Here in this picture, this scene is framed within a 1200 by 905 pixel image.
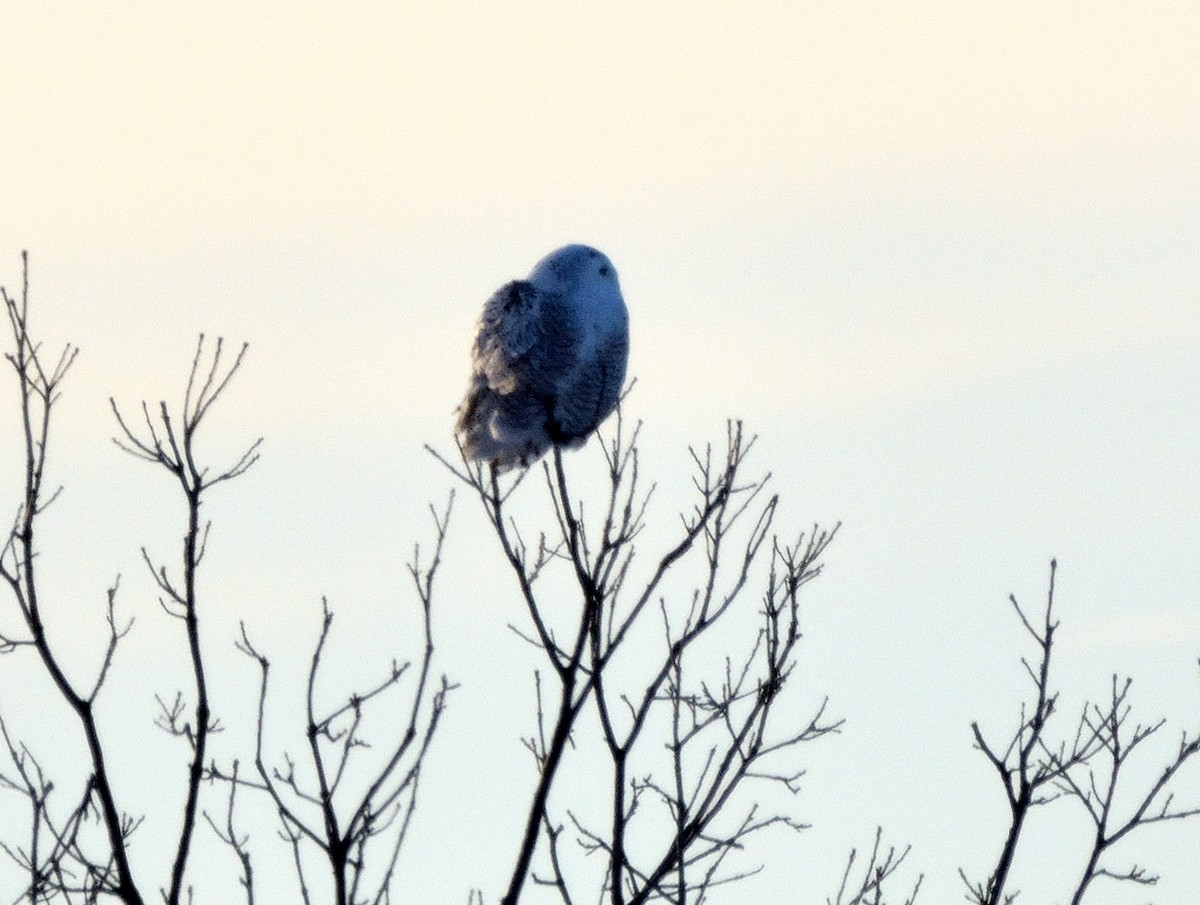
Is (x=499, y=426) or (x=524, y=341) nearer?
(x=524, y=341)

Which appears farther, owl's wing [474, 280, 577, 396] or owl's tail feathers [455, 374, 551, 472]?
owl's tail feathers [455, 374, 551, 472]

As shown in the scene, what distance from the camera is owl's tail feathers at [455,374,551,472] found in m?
7.20

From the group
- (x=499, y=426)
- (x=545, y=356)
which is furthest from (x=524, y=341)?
(x=499, y=426)

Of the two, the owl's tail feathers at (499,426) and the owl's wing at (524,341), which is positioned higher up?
→ the owl's wing at (524,341)

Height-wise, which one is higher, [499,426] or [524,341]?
[524,341]

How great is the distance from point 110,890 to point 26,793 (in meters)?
0.94

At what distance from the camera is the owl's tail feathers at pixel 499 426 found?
23.6 feet

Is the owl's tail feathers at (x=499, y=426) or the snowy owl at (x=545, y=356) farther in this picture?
the owl's tail feathers at (x=499, y=426)

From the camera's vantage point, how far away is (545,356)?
22.9 feet

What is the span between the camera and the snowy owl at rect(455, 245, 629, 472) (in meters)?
6.92

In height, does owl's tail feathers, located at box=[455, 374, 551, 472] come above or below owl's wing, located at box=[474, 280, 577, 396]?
below

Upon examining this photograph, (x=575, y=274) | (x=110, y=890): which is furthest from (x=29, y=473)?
(x=575, y=274)

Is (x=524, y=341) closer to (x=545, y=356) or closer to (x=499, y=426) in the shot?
(x=545, y=356)

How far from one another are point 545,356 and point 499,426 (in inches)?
17.4
